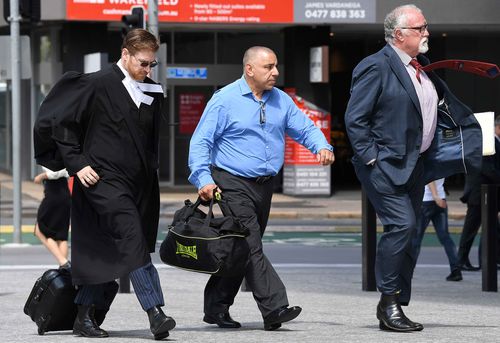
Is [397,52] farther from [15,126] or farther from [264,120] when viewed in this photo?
[15,126]

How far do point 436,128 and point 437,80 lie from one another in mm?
304

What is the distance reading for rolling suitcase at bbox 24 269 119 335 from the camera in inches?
327

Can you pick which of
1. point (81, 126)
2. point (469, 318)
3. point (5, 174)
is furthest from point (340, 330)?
point (5, 174)

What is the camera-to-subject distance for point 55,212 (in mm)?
13906

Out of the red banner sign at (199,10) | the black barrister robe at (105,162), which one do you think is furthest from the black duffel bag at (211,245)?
the red banner sign at (199,10)

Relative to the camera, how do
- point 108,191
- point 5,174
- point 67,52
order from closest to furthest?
point 108,191 < point 67,52 < point 5,174

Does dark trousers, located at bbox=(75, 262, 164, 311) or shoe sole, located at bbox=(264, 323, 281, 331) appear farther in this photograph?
shoe sole, located at bbox=(264, 323, 281, 331)

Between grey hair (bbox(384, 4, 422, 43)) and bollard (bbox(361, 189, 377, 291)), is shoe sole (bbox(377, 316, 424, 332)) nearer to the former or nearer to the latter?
grey hair (bbox(384, 4, 422, 43))

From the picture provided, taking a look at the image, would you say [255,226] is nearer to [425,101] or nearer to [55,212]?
[425,101]

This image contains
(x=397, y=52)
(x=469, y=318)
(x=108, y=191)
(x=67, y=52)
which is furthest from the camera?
(x=67, y=52)

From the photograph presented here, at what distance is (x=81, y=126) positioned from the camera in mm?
8172

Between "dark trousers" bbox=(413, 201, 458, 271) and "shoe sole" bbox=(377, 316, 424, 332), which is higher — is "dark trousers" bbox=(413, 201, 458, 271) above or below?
below

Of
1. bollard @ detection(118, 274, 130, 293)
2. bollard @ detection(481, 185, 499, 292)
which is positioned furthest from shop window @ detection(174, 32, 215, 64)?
bollard @ detection(118, 274, 130, 293)

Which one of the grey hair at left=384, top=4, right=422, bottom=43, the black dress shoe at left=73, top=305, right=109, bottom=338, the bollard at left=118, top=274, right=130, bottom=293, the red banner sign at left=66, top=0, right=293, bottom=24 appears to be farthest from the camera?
the red banner sign at left=66, top=0, right=293, bottom=24
